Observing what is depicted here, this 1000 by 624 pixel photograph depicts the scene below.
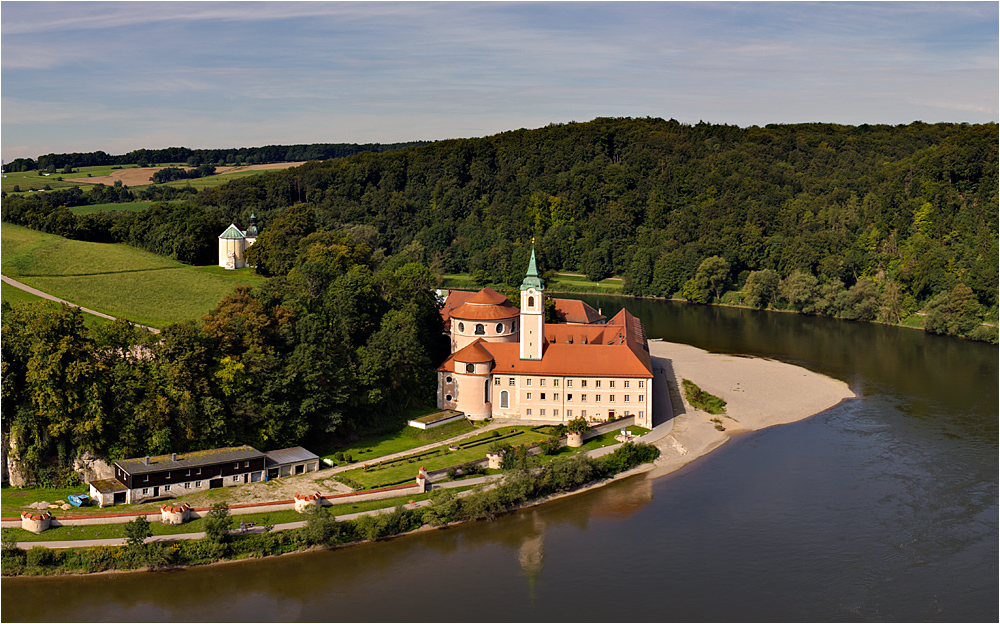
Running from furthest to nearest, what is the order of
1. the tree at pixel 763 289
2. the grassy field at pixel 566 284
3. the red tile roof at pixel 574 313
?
the grassy field at pixel 566 284, the tree at pixel 763 289, the red tile roof at pixel 574 313

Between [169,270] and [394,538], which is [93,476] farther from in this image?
[169,270]

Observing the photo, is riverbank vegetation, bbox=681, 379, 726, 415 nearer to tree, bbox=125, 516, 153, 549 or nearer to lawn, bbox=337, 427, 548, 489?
lawn, bbox=337, 427, 548, 489

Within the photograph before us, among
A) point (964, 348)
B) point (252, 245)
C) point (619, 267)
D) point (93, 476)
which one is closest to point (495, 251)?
point (619, 267)

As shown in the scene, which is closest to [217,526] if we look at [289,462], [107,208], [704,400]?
[289,462]

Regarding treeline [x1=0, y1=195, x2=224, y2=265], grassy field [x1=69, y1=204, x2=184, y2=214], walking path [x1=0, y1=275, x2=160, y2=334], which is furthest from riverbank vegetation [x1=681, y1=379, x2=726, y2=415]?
grassy field [x1=69, y1=204, x2=184, y2=214]

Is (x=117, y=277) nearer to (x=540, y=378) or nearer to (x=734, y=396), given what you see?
(x=540, y=378)

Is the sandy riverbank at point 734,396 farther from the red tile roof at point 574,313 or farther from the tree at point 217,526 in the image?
the tree at point 217,526

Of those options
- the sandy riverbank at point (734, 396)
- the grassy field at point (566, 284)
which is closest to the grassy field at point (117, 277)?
the sandy riverbank at point (734, 396)
